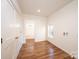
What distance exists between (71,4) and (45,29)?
3807 mm

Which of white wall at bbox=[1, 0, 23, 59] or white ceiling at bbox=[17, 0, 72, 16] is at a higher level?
white ceiling at bbox=[17, 0, 72, 16]

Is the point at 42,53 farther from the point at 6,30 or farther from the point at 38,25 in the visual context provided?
the point at 38,25

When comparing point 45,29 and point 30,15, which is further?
point 45,29

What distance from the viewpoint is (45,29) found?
20.9ft

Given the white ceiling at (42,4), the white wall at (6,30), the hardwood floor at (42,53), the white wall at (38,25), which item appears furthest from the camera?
the white wall at (38,25)

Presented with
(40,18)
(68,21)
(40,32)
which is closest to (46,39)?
(40,32)

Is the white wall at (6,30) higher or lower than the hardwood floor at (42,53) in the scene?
higher

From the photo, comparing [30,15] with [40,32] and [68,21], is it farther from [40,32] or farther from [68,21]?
[68,21]

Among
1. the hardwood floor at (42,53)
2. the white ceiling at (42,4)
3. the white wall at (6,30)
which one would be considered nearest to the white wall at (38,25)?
A: the white ceiling at (42,4)

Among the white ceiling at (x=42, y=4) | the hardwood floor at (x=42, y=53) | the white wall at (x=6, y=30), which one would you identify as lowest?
the hardwood floor at (x=42, y=53)

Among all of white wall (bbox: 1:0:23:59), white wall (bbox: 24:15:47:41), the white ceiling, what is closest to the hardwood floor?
white wall (bbox: 1:0:23:59)

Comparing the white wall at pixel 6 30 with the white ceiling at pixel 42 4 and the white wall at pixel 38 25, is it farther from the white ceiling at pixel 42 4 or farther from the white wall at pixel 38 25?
the white wall at pixel 38 25

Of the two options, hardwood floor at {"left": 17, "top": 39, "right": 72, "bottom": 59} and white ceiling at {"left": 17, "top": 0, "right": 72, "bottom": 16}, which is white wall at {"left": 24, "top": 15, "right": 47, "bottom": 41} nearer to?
white ceiling at {"left": 17, "top": 0, "right": 72, "bottom": 16}

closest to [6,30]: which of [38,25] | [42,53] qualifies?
[42,53]
